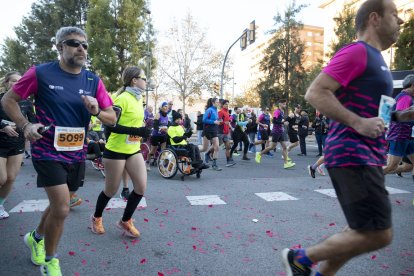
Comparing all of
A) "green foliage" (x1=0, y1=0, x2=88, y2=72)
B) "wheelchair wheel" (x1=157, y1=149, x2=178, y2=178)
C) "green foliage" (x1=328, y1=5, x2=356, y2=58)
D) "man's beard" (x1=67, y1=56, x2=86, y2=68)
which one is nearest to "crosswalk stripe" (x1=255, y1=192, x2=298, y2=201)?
"wheelchair wheel" (x1=157, y1=149, x2=178, y2=178)

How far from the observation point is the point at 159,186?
7.35 m

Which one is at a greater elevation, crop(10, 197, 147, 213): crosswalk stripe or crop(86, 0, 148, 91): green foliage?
crop(86, 0, 148, 91): green foliage

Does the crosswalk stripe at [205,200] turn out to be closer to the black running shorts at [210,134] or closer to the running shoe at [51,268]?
the running shoe at [51,268]

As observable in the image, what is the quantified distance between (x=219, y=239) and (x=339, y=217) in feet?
6.44

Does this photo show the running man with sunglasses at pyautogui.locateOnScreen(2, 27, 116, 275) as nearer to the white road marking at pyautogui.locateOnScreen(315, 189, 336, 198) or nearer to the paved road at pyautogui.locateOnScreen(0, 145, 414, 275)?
the paved road at pyautogui.locateOnScreen(0, 145, 414, 275)

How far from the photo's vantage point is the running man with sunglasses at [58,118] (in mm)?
Answer: 2730

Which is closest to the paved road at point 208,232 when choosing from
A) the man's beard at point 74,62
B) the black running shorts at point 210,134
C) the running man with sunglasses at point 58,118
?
the running man with sunglasses at point 58,118

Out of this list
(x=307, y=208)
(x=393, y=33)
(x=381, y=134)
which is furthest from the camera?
(x=307, y=208)

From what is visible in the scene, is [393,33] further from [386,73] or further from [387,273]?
[387,273]

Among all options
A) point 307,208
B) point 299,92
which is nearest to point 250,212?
point 307,208

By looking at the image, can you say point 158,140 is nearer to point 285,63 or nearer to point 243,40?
point 243,40

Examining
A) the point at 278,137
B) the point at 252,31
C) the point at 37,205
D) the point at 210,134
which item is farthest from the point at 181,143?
the point at 252,31

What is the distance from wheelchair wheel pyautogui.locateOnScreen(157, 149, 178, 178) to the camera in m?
8.21

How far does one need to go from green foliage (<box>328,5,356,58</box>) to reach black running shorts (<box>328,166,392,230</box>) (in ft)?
120
